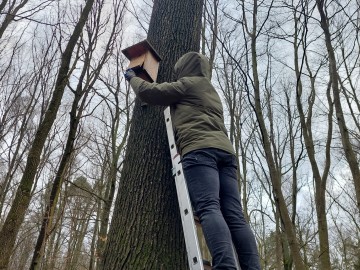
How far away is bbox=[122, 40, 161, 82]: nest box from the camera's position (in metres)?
2.75

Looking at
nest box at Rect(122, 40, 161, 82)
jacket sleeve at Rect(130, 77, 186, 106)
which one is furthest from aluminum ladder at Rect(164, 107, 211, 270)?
nest box at Rect(122, 40, 161, 82)

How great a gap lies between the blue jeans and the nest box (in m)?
0.99

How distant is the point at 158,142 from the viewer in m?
2.61

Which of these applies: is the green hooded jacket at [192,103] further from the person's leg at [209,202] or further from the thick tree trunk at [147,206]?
the thick tree trunk at [147,206]

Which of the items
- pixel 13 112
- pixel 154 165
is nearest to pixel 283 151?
pixel 13 112

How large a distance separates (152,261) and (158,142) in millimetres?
929

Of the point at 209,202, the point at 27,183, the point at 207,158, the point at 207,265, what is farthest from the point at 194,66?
the point at 27,183

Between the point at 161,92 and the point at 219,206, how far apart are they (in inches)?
36.1

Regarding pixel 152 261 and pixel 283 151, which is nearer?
pixel 152 261

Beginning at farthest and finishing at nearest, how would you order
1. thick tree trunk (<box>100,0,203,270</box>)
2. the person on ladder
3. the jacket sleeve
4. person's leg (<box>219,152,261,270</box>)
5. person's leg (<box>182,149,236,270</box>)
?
the jacket sleeve < thick tree trunk (<box>100,0,203,270</box>) < person's leg (<box>219,152,261,270</box>) < the person on ladder < person's leg (<box>182,149,236,270</box>)

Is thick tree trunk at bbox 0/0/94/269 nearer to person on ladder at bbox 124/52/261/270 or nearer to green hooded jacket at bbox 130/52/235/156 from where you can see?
person on ladder at bbox 124/52/261/270

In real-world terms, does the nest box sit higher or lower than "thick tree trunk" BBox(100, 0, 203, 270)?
higher

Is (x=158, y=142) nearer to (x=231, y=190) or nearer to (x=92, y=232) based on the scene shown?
(x=231, y=190)

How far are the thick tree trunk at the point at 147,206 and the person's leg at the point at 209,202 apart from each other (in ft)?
1.29
